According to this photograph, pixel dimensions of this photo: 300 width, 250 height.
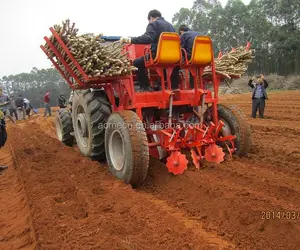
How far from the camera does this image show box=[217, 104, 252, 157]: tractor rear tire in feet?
16.6

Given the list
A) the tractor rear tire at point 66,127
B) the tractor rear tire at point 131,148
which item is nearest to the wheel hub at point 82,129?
the tractor rear tire at point 131,148

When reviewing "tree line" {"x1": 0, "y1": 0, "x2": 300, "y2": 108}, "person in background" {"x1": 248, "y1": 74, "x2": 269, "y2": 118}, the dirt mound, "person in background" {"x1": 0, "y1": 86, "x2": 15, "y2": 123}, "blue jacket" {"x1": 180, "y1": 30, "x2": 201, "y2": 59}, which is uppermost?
"tree line" {"x1": 0, "y1": 0, "x2": 300, "y2": 108}

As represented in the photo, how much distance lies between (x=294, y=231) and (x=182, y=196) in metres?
1.40

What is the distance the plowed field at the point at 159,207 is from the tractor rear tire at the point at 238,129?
19 centimetres

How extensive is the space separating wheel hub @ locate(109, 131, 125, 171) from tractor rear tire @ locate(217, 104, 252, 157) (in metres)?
1.75

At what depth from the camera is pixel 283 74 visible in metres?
25.9

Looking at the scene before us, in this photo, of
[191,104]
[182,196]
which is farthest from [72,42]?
[182,196]

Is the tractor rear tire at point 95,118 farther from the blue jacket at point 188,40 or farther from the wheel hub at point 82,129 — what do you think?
the blue jacket at point 188,40

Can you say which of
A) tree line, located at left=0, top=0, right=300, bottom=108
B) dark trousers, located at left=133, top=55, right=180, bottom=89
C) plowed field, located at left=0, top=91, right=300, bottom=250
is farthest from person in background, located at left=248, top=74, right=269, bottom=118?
tree line, located at left=0, top=0, right=300, bottom=108

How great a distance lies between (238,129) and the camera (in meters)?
5.08

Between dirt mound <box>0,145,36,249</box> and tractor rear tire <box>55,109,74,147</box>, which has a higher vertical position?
tractor rear tire <box>55,109,74,147</box>

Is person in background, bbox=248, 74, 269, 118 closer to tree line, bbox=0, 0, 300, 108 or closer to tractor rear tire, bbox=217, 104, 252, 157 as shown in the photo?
tractor rear tire, bbox=217, 104, 252, 157

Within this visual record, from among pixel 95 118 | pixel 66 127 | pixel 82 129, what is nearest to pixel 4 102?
pixel 66 127

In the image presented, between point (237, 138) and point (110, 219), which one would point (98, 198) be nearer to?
point (110, 219)
